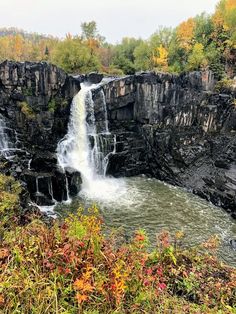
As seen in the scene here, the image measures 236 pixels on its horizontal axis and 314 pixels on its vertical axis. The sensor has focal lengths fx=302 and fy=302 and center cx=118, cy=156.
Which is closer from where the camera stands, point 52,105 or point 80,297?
point 80,297

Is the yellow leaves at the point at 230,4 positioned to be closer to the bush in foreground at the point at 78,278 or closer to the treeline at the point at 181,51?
the treeline at the point at 181,51

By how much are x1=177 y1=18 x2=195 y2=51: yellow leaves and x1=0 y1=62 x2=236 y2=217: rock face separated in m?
14.8

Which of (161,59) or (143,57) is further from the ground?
(143,57)

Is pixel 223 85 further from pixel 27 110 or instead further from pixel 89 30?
pixel 89 30

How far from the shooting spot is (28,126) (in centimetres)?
2792

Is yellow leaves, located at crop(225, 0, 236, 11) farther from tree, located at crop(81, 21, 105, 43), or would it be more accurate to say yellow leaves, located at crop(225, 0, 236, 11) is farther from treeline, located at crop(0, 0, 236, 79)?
tree, located at crop(81, 21, 105, 43)

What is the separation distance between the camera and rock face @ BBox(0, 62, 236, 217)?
26.8 metres

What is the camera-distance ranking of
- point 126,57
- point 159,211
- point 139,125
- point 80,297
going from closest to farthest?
point 80,297 → point 159,211 → point 139,125 → point 126,57

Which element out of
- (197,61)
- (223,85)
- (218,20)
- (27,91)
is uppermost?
(218,20)

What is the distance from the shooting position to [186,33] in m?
48.0

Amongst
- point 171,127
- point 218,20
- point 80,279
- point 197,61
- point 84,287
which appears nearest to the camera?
point 84,287

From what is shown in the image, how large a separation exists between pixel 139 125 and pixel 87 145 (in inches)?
252

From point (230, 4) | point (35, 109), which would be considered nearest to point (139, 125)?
point (35, 109)

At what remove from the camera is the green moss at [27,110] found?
90.5 ft
